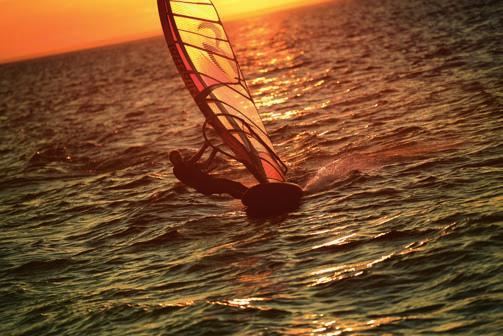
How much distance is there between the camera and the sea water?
8359mm

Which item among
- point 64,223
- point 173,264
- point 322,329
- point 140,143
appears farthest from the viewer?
point 140,143

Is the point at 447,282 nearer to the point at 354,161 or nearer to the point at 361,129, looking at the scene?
the point at 354,161

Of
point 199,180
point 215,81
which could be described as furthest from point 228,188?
point 215,81

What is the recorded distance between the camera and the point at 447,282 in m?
8.38

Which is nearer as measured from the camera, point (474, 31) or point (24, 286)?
point (24, 286)

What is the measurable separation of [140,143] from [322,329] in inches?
696

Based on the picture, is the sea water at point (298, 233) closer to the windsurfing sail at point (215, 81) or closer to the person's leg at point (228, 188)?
the person's leg at point (228, 188)

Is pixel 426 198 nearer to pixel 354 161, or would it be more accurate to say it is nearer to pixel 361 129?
pixel 354 161

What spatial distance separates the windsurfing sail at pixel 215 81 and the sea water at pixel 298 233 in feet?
4.09

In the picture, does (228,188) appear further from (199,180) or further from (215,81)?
(215,81)

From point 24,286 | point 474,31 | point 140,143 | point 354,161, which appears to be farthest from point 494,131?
point 474,31

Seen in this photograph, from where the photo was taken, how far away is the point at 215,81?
12445 mm

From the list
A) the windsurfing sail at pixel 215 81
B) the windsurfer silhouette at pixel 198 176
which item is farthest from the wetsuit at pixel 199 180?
the windsurfing sail at pixel 215 81

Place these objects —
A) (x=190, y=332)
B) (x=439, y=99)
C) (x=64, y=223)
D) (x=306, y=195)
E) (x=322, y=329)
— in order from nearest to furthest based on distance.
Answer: (x=322, y=329) < (x=190, y=332) < (x=306, y=195) < (x=64, y=223) < (x=439, y=99)
